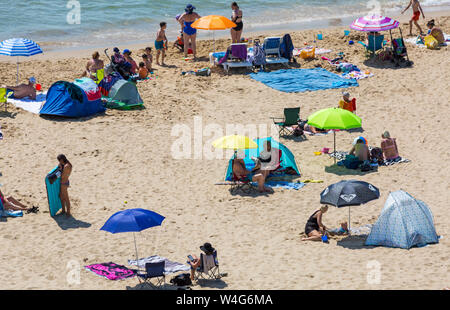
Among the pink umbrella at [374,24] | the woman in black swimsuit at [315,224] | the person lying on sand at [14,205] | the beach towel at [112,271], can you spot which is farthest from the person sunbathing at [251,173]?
the pink umbrella at [374,24]

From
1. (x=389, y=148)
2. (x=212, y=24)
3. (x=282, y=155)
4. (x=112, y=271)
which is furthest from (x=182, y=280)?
(x=212, y=24)

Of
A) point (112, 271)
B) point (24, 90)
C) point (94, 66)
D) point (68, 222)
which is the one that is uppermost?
point (94, 66)

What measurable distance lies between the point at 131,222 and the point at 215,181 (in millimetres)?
3951

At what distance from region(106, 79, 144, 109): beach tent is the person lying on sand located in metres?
5.79

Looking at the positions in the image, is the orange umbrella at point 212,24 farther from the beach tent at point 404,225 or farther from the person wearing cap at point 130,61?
the beach tent at point 404,225

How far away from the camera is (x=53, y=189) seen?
41.0 feet

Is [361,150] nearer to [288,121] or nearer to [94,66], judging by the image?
[288,121]

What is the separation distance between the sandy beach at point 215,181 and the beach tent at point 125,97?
30 centimetres

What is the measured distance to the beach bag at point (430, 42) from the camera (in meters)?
21.8

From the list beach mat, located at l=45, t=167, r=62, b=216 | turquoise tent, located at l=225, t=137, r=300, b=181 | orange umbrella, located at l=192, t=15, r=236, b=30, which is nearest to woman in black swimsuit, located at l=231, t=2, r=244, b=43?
orange umbrella, located at l=192, t=15, r=236, b=30

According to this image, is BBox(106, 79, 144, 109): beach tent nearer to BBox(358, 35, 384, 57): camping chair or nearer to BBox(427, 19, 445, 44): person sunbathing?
BBox(358, 35, 384, 57): camping chair
